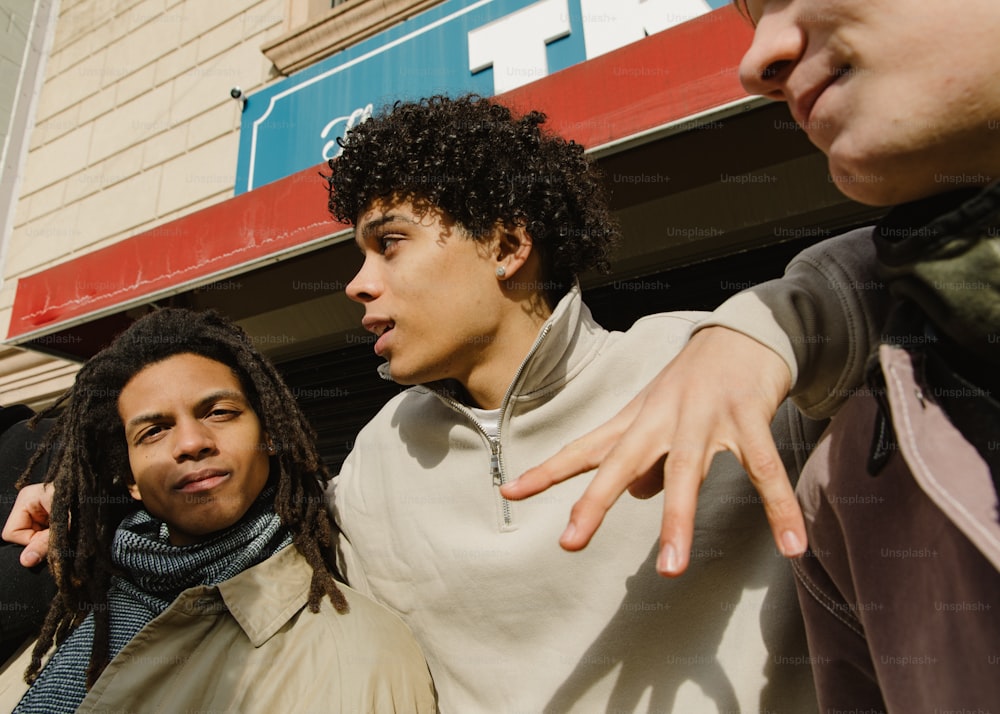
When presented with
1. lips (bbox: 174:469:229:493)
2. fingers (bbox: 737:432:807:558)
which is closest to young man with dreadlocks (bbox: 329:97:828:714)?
lips (bbox: 174:469:229:493)

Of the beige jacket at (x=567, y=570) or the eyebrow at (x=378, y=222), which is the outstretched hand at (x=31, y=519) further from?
the eyebrow at (x=378, y=222)

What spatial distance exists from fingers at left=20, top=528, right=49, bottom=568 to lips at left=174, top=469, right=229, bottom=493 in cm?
57

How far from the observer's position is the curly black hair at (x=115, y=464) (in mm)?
1841

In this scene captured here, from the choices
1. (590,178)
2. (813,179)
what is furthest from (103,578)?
(813,179)

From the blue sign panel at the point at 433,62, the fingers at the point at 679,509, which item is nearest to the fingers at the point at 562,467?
the fingers at the point at 679,509

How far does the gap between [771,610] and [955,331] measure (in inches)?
33.6

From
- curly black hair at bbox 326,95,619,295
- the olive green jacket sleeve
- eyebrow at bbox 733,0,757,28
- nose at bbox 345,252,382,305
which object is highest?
curly black hair at bbox 326,95,619,295

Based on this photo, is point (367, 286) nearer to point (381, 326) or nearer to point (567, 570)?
point (381, 326)

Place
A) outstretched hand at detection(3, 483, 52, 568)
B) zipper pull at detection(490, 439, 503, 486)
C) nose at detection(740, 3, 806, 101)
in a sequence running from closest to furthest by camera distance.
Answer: nose at detection(740, 3, 806, 101) → zipper pull at detection(490, 439, 503, 486) → outstretched hand at detection(3, 483, 52, 568)

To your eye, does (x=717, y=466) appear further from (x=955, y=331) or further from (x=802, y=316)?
(x=955, y=331)

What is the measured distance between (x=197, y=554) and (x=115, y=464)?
586 mm

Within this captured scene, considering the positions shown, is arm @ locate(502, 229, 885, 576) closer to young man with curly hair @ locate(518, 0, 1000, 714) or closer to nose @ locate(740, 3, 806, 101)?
young man with curly hair @ locate(518, 0, 1000, 714)

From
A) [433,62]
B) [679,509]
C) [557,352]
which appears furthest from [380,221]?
[433,62]

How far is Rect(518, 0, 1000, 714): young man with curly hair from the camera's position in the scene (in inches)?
25.1
